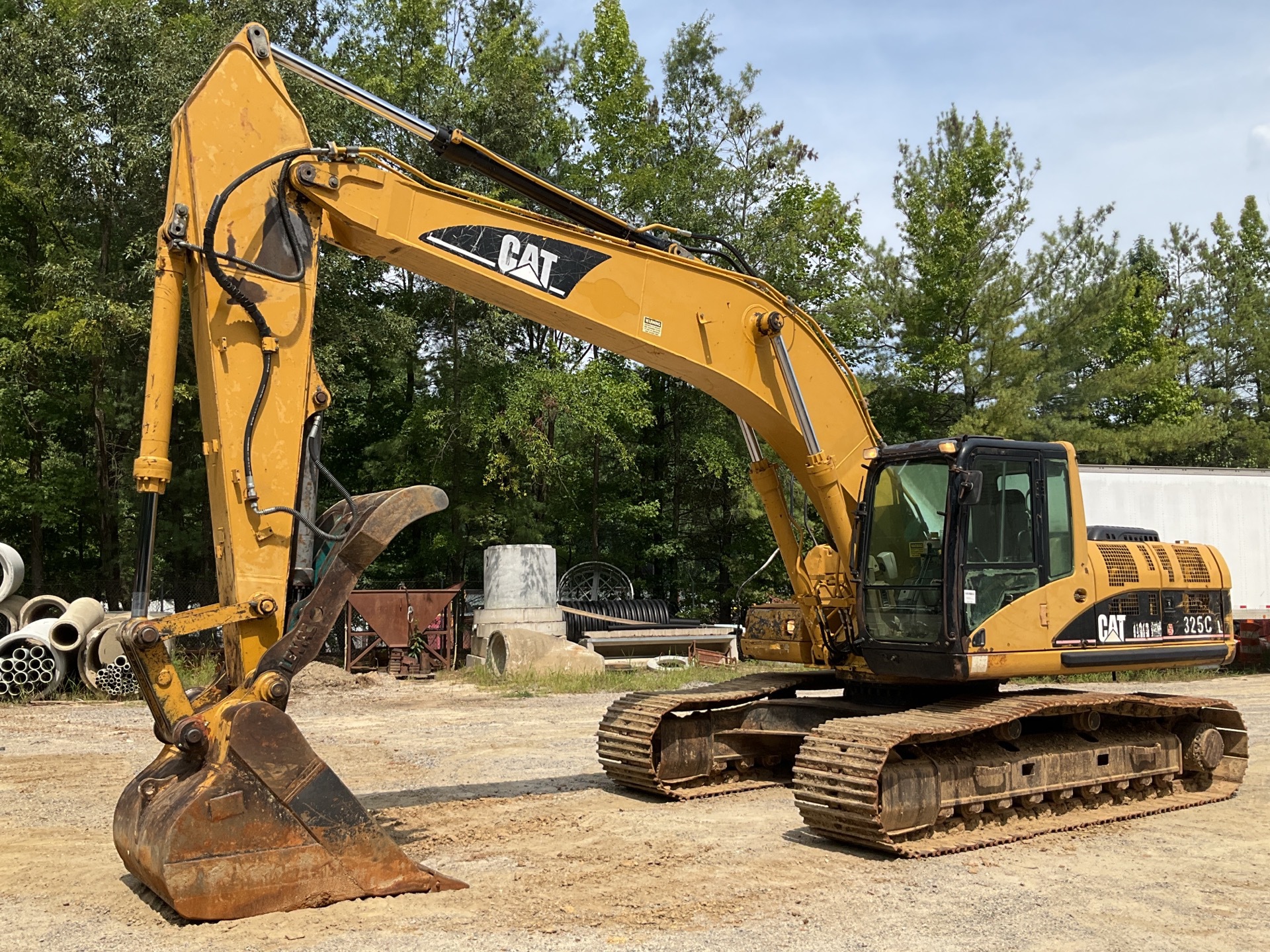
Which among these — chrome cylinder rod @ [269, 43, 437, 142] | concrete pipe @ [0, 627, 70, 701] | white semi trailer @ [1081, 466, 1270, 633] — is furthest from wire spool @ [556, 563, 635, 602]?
chrome cylinder rod @ [269, 43, 437, 142]

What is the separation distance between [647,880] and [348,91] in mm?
4878

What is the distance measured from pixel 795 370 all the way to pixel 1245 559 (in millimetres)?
15929

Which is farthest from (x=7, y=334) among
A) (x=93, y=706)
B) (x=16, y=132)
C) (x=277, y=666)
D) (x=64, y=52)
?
(x=277, y=666)

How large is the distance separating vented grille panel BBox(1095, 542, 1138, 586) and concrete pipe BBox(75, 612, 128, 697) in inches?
517

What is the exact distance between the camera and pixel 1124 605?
8680 mm

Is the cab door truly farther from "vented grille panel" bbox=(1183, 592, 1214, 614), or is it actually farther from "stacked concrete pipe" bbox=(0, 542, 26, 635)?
"stacked concrete pipe" bbox=(0, 542, 26, 635)

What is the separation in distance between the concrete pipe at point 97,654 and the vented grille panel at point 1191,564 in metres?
13.5

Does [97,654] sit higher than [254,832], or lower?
higher

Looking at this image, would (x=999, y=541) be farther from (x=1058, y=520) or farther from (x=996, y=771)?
(x=996, y=771)

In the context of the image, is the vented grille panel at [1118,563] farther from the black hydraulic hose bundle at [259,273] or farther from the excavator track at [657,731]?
the black hydraulic hose bundle at [259,273]

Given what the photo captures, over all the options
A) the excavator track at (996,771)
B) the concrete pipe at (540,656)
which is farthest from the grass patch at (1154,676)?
the excavator track at (996,771)

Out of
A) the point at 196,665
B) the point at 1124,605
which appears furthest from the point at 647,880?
the point at 196,665

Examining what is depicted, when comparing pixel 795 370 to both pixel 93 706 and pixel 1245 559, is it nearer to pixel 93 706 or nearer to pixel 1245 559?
pixel 93 706

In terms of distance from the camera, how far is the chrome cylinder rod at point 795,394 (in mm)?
8336
